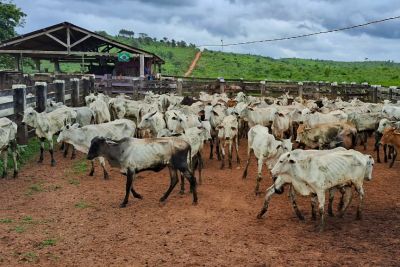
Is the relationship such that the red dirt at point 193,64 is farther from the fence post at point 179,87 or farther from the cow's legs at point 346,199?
the cow's legs at point 346,199

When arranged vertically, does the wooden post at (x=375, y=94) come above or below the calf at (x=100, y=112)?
above

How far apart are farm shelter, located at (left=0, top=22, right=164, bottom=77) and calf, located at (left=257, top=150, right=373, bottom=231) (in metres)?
23.2

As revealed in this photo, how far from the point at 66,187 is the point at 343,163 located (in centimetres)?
608

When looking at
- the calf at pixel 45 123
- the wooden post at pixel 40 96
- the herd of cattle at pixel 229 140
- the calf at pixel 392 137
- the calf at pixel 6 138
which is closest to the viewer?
the herd of cattle at pixel 229 140

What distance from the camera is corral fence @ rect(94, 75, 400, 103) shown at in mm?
27344

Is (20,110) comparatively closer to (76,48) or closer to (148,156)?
(148,156)

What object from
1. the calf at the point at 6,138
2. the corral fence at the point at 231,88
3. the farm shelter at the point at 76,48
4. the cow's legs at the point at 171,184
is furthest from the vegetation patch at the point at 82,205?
the farm shelter at the point at 76,48

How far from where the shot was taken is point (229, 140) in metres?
13.2

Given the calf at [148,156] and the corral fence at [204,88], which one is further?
the corral fence at [204,88]

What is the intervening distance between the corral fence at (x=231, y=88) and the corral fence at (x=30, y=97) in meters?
5.13

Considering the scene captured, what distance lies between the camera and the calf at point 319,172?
8.18 m

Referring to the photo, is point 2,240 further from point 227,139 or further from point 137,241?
point 227,139

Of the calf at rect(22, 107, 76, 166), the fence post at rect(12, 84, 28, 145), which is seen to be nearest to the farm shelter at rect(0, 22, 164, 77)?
the fence post at rect(12, 84, 28, 145)

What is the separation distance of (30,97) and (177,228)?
947 centimetres
